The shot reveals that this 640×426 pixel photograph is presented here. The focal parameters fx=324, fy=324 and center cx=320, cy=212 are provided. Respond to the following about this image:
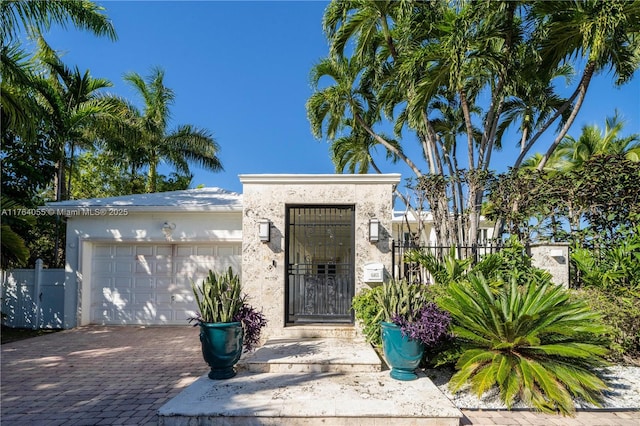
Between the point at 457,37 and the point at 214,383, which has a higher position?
the point at 457,37

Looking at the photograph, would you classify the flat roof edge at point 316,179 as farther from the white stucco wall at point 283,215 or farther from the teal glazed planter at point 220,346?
the teal glazed planter at point 220,346

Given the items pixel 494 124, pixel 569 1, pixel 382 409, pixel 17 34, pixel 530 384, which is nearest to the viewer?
pixel 382 409

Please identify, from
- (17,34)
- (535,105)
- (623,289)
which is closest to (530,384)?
(623,289)

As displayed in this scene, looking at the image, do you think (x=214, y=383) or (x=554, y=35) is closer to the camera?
(x=214, y=383)

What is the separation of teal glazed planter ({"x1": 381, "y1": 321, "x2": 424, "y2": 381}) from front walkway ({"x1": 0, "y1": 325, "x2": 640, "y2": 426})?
2.62 ft

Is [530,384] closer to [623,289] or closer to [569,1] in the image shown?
[623,289]

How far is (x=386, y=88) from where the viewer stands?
11.2 m

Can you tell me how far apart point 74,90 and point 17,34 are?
481 cm

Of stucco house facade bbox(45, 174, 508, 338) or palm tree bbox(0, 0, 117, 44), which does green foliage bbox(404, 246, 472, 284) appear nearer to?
stucco house facade bbox(45, 174, 508, 338)

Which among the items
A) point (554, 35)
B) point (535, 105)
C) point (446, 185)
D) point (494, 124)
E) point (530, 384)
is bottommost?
point (530, 384)

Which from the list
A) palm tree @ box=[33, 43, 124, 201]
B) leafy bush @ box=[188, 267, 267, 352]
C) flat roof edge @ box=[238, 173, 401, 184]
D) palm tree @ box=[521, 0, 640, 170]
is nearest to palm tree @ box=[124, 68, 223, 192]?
palm tree @ box=[33, 43, 124, 201]

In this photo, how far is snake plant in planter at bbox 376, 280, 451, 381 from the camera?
14.4 feet

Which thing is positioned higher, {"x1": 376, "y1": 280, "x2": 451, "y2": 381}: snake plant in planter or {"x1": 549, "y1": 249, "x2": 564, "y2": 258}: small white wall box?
{"x1": 549, "y1": 249, "x2": 564, "y2": 258}: small white wall box

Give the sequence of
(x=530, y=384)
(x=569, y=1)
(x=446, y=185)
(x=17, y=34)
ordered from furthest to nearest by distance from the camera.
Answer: (x=446, y=185) → (x=569, y=1) → (x=17, y=34) → (x=530, y=384)
